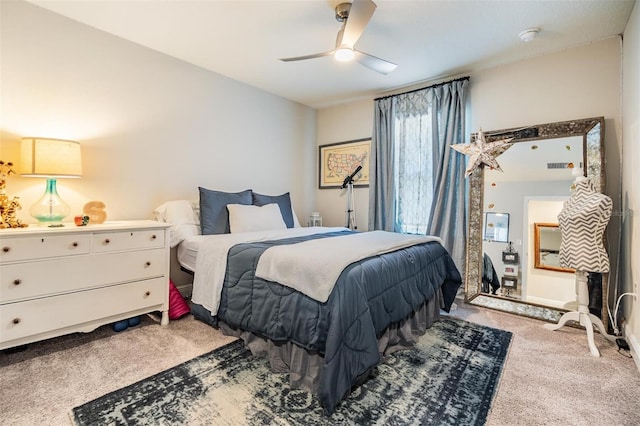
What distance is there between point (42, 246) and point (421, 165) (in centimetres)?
355

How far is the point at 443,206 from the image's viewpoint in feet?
11.2

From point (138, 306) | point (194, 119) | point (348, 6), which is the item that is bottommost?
point (138, 306)

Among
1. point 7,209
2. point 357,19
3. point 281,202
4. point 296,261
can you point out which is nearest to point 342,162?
point 281,202

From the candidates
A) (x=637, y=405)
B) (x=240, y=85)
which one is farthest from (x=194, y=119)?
(x=637, y=405)

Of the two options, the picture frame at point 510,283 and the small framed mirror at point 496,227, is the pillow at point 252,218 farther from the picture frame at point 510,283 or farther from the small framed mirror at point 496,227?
the picture frame at point 510,283

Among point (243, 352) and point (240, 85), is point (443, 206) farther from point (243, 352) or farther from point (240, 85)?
point (240, 85)

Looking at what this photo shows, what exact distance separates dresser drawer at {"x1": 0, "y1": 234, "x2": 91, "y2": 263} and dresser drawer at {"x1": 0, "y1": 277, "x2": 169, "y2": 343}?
272 millimetres

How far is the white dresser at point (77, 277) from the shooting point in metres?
1.76

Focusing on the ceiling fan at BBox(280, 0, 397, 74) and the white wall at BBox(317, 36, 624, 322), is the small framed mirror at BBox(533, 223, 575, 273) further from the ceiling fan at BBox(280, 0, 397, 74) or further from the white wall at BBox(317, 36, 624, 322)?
the ceiling fan at BBox(280, 0, 397, 74)

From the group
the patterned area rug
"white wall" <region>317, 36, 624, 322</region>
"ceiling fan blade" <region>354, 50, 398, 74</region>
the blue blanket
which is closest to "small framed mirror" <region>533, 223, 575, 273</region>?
"white wall" <region>317, 36, 624, 322</region>

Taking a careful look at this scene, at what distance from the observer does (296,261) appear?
1.76 meters

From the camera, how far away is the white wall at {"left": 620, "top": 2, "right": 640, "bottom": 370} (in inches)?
79.0

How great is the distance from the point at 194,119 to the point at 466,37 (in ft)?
9.07

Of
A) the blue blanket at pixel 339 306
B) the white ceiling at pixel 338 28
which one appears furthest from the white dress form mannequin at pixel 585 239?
the white ceiling at pixel 338 28
